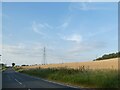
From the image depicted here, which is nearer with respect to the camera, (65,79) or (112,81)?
(112,81)

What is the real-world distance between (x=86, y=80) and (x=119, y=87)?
7.83 m

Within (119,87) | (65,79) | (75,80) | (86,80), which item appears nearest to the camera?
(119,87)

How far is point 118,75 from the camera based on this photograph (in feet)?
82.8

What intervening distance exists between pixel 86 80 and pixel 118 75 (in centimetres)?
515

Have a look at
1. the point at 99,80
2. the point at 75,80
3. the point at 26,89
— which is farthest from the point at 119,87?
the point at 75,80

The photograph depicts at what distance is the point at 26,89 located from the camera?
24.1 metres

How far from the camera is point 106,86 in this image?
23.9 m

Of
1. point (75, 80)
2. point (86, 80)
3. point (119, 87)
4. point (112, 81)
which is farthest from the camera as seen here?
point (75, 80)

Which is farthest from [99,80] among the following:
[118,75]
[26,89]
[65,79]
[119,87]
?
[65,79]

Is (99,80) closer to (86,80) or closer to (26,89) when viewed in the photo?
(86,80)

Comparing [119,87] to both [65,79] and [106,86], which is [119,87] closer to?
[106,86]

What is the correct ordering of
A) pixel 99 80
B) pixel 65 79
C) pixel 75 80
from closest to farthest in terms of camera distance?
pixel 99 80 → pixel 75 80 → pixel 65 79

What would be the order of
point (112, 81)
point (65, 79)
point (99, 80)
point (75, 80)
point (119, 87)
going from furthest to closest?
point (65, 79), point (75, 80), point (99, 80), point (112, 81), point (119, 87)

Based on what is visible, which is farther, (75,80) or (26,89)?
(75,80)
